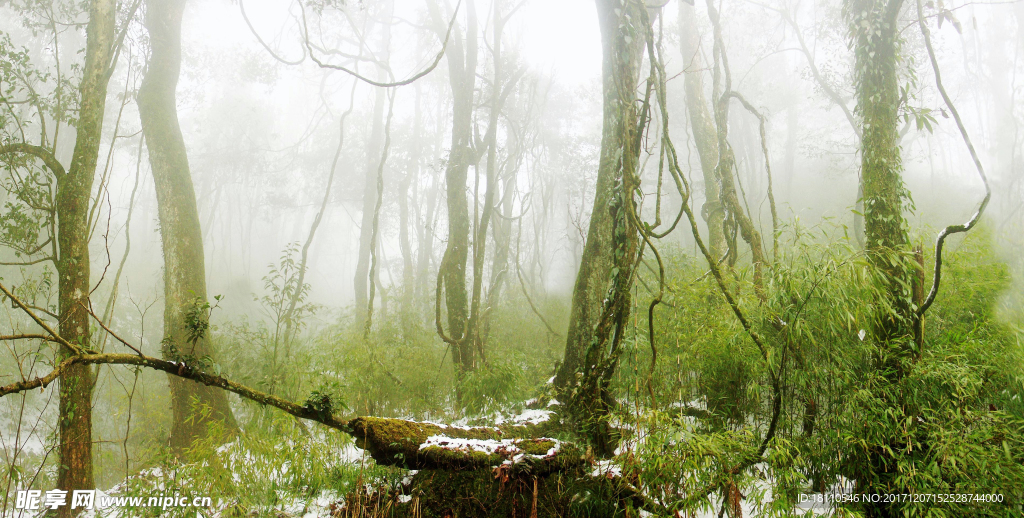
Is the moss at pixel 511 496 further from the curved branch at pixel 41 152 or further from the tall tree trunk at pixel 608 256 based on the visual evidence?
the curved branch at pixel 41 152

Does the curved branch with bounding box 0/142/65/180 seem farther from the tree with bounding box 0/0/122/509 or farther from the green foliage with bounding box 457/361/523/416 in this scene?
the green foliage with bounding box 457/361/523/416

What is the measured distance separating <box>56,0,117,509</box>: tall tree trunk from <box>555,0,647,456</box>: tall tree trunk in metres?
3.30

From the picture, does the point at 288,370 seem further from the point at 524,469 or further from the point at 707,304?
the point at 707,304

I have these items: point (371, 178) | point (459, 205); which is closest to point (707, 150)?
point (459, 205)

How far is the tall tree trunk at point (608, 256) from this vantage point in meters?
2.61

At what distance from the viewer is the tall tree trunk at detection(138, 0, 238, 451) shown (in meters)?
4.39

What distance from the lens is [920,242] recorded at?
2.59 m

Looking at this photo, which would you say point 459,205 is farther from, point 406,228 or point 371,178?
point 371,178

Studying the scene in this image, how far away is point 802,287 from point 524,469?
67.9 inches

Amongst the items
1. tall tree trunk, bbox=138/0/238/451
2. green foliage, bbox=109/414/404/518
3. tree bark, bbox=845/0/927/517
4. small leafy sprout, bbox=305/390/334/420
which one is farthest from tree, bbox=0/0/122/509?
tree bark, bbox=845/0/927/517

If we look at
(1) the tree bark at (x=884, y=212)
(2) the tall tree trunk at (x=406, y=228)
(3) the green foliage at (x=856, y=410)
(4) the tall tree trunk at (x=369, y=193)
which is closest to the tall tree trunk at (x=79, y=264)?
(3) the green foliage at (x=856, y=410)

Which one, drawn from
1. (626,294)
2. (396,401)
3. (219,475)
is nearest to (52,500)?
(219,475)

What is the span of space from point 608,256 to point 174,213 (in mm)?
4434

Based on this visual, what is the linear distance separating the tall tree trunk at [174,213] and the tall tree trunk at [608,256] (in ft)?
11.5
